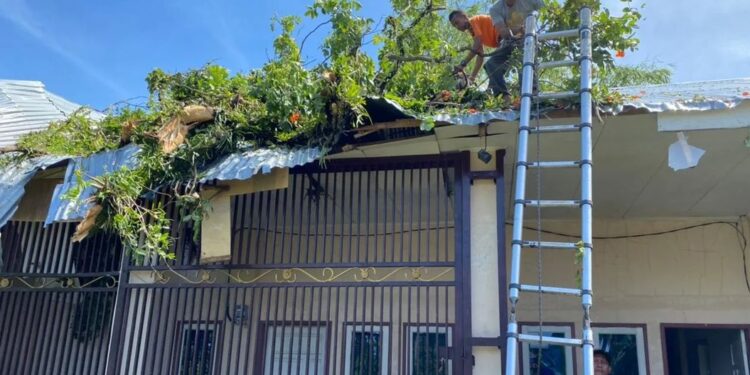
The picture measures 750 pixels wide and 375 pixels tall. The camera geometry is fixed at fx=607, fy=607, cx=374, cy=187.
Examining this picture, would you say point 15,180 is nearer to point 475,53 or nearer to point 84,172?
point 84,172

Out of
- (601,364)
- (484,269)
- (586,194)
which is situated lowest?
(601,364)

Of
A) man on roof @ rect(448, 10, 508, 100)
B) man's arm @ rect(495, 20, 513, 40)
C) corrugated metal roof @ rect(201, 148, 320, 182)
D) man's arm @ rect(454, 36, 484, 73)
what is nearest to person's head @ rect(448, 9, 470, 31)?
man on roof @ rect(448, 10, 508, 100)

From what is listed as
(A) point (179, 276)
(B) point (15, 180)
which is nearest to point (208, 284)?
(A) point (179, 276)

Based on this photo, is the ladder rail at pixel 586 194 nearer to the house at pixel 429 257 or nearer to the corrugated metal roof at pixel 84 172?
the house at pixel 429 257

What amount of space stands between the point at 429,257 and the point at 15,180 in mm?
3888

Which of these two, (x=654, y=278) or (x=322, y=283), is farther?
(x=654, y=278)

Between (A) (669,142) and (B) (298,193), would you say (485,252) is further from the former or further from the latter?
(B) (298,193)

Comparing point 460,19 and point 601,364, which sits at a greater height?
point 460,19

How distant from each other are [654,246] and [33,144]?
21.9 feet

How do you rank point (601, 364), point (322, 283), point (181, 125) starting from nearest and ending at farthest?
point (322, 283), point (181, 125), point (601, 364)

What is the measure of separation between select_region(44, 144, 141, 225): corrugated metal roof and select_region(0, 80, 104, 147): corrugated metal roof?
141 centimetres

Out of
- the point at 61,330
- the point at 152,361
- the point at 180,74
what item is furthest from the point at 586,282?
the point at 61,330

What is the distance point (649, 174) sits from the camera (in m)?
5.62

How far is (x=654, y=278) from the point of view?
6895 mm
